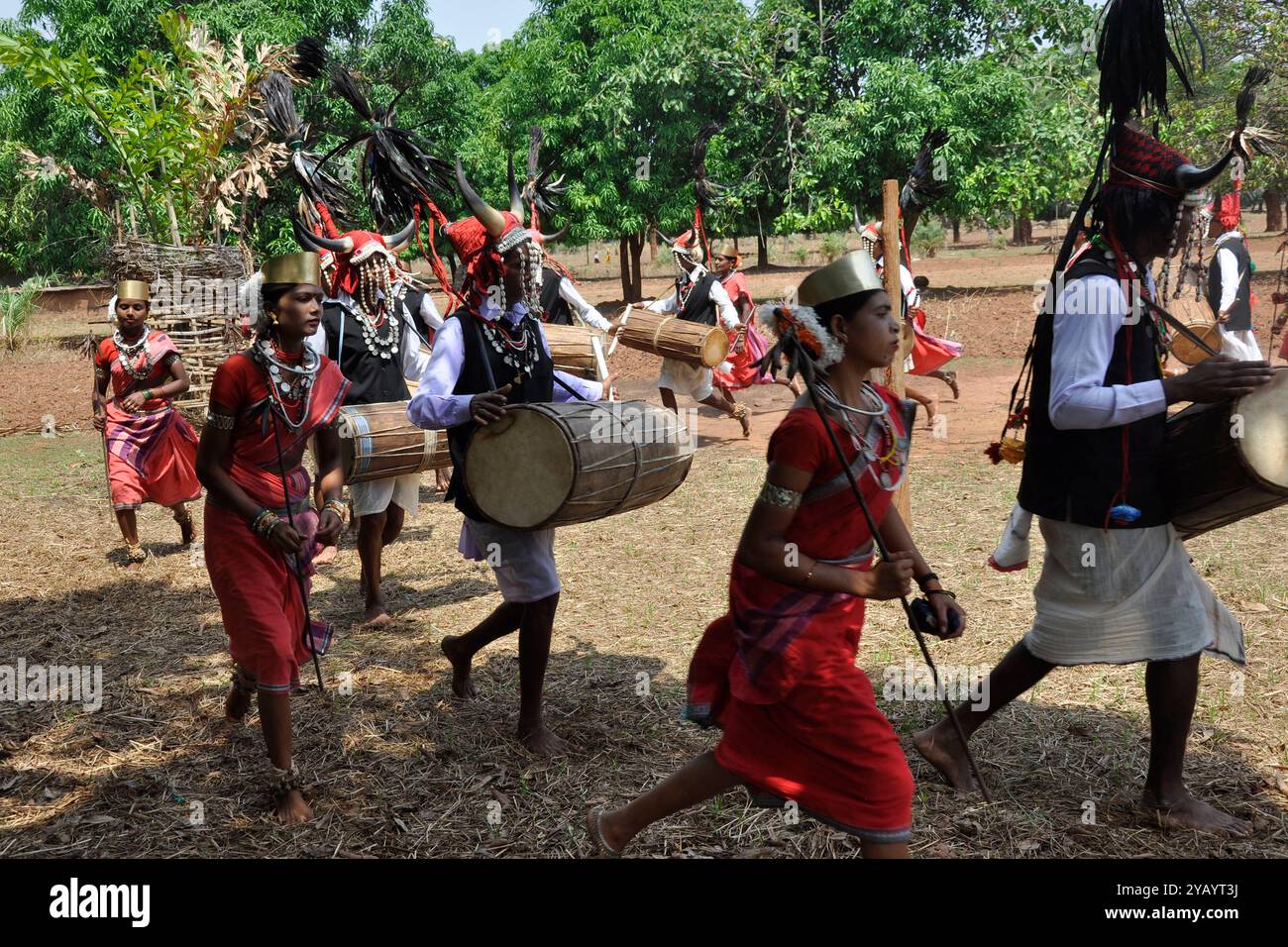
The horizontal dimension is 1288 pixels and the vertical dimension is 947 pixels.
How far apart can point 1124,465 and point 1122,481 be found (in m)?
0.05

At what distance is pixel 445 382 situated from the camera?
4.20 m

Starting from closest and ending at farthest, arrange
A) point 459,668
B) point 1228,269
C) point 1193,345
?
point 459,668 → point 1193,345 → point 1228,269

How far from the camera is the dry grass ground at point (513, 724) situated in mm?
3766

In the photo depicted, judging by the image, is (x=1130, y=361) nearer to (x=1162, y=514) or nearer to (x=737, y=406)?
(x=1162, y=514)

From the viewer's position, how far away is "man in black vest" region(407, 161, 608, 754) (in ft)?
13.8

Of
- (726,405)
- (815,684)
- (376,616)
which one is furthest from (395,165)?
(726,405)

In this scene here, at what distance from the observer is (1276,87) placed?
18.8m

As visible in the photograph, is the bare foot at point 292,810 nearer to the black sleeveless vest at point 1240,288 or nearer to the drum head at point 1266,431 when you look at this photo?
the drum head at point 1266,431

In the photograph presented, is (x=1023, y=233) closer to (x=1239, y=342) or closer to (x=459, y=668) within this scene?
(x=1239, y=342)

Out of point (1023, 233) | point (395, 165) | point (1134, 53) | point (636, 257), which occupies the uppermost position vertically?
point (1023, 233)

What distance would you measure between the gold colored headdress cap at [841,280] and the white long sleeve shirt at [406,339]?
3.55 meters

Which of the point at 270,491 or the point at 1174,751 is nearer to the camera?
the point at 1174,751

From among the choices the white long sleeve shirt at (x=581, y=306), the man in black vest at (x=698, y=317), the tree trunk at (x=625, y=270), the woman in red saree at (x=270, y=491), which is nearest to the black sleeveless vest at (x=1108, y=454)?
the woman in red saree at (x=270, y=491)
